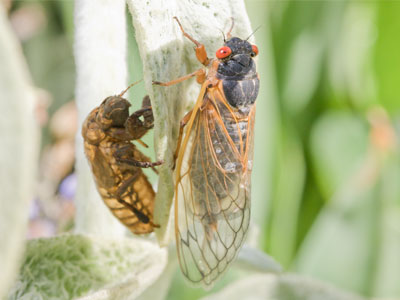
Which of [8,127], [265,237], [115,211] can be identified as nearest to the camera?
[8,127]

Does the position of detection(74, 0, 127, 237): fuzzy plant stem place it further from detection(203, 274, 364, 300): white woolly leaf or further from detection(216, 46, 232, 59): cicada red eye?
detection(203, 274, 364, 300): white woolly leaf

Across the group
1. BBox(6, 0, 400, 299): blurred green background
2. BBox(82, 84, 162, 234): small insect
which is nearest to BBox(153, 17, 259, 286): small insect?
BBox(82, 84, 162, 234): small insect

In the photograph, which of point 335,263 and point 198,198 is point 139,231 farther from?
point 335,263

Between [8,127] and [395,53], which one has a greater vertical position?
[8,127]

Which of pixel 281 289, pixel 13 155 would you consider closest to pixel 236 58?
pixel 281 289

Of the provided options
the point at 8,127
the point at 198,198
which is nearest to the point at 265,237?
the point at 198,198
